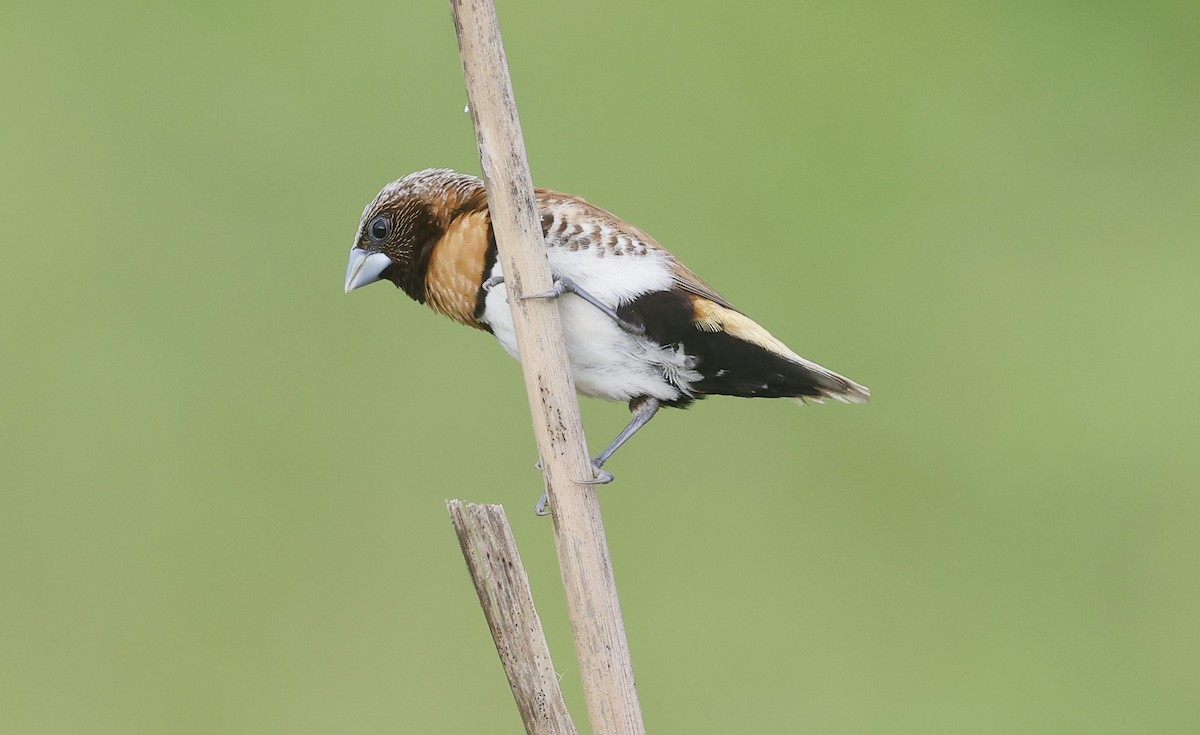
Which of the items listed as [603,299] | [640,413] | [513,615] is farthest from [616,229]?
[513,615]

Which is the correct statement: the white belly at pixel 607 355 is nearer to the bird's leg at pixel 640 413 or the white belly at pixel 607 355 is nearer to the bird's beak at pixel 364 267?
the bird's leg at pixel 640 413

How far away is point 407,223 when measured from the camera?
1.09m

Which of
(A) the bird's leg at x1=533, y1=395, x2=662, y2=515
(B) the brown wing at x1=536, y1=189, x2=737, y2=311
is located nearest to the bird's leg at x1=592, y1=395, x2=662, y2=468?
(A) the bird's leg at x1=533, y1=395, x2=662, y2=515

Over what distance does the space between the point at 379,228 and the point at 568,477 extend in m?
0.34

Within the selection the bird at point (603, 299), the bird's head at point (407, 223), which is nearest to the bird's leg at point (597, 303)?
the bird at point (603, 299)

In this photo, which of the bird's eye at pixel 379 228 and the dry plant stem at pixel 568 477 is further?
the bird's eye at pixel 379 228

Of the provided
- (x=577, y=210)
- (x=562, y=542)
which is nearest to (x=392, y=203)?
(x=577, y=210)

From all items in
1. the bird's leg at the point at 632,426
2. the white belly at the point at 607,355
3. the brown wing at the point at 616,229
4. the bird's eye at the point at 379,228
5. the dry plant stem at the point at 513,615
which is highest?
the bird's eye at the point at 379,228

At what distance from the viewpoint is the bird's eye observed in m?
1.08

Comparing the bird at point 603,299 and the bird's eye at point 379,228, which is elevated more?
the bird's eye at point 379,228

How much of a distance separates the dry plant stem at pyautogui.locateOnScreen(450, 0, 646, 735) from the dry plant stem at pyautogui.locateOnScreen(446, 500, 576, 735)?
0.10 ft

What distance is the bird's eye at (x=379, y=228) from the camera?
1.08 metres

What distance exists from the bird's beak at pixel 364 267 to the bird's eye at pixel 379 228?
0.06ft

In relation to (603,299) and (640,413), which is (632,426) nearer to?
(640,413)
